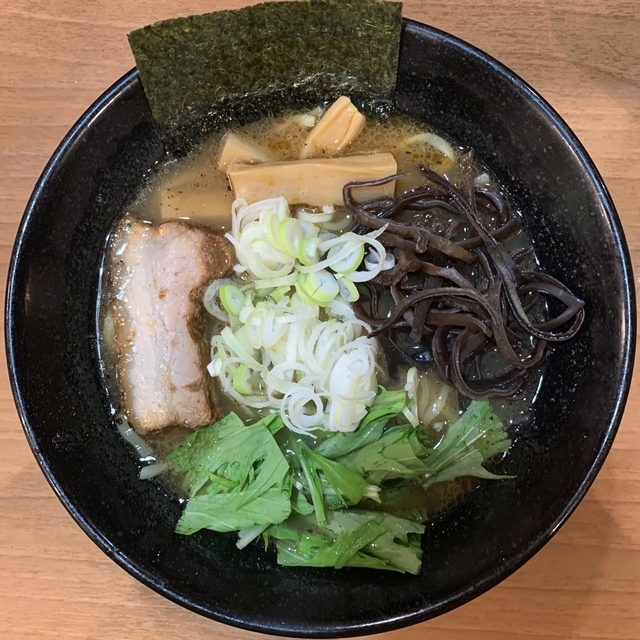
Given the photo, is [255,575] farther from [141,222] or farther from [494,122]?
[494,122]

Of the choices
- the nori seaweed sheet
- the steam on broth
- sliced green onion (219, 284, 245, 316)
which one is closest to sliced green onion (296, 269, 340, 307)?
the steam on broth

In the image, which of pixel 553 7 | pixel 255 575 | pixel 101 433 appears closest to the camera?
pixel 255 575

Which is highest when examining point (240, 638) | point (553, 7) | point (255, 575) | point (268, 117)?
point (553, 7)

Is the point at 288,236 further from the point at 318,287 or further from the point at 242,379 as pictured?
the point at 242,379

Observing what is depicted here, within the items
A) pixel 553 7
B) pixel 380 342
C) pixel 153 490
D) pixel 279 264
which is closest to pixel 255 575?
pixel 153 490

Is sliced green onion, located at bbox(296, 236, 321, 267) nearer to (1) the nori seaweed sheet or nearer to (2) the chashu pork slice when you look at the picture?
(2) the chashu pork slice

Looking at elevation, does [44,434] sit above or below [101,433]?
above

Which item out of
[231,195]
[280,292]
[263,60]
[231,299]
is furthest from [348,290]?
[263,60]

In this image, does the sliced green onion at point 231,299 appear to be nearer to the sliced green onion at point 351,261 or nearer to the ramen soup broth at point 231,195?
the ramen soup broth at point 231,195
